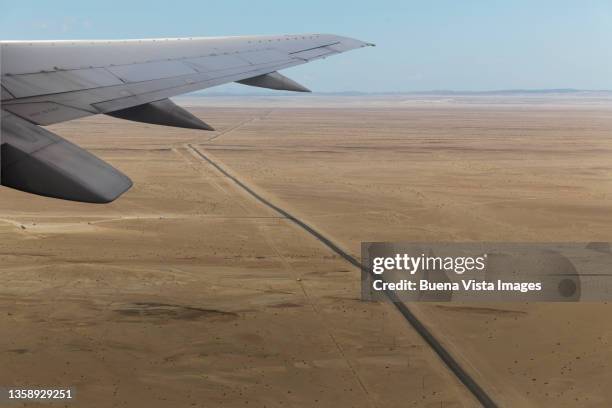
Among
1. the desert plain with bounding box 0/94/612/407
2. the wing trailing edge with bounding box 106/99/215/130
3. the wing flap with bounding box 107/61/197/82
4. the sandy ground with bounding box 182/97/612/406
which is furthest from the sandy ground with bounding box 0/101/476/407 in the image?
the wing flap with bounding box 107/61/197/82

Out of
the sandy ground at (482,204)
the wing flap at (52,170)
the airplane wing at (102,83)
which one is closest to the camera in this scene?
the wing flap at (52,170)

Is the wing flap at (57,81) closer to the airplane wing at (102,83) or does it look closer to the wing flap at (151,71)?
the airplane wing at (102,83)

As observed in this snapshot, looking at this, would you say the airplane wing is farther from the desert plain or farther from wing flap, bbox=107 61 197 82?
the desert plain

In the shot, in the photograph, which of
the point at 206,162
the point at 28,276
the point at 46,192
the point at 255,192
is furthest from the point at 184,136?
the point at 46,192

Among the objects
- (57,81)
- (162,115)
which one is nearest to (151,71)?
(162,115)

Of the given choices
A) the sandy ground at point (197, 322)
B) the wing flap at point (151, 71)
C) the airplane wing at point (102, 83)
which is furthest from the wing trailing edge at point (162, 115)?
the sandy ground at point (197, 322)

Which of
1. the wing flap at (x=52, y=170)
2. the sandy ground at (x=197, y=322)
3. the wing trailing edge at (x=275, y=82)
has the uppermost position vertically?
the wing trailing edge at (x=275, y=82)
